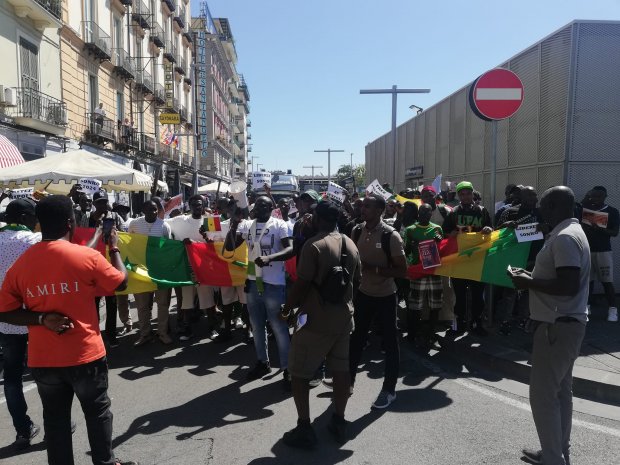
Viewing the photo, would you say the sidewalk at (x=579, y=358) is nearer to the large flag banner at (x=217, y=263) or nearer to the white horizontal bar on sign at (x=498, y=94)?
the large flag banner at (x=217, y=263)

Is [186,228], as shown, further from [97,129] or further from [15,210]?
[97,129]

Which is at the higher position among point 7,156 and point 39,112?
point 39,112

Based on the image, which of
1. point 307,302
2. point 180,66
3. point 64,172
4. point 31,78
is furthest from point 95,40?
point 307,302

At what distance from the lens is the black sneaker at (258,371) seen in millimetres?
5211

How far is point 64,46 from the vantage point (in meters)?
18.8

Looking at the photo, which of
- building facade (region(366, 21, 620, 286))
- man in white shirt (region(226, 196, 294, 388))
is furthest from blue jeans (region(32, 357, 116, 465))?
building facade (region(366, 21, 620, 286))

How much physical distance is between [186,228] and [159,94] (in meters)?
25.7

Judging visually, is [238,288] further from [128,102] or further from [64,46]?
[128,102]

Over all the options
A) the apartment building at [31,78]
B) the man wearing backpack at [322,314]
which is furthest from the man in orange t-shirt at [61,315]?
the apartment building at [31,78]

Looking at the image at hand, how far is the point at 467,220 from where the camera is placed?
6.44 meters

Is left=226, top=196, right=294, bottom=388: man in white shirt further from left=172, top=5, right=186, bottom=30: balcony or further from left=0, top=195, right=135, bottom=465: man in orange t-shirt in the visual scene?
left=172, top=5, right=186, bottom=30: balcony

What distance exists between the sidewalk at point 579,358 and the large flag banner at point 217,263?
9.05 feet

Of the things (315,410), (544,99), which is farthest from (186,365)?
(544,99)

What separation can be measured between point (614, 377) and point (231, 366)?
3.95m
